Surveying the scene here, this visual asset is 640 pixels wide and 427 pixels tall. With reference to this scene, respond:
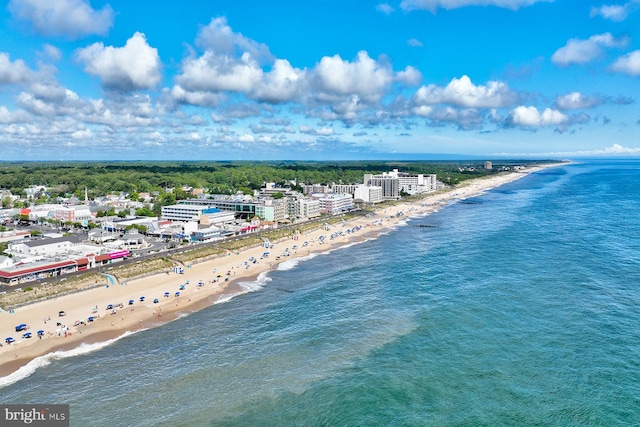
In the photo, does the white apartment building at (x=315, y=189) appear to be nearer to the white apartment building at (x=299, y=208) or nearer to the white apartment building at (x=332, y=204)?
the white apartment building at (x=332, y=204)

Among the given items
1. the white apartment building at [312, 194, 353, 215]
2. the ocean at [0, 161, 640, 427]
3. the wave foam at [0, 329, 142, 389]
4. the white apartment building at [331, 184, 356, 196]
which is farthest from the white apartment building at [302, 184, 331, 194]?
the wave foam at [0, 329, 142, 389]

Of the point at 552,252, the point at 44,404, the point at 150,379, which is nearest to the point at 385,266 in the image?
the point at 552,252

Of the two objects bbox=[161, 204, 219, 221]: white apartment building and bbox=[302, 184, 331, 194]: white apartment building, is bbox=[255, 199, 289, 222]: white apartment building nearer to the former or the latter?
bbox=[161, 204, 219, 221]: white apartment building

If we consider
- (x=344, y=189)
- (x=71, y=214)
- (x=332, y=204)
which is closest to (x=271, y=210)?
(x=332, y=204)

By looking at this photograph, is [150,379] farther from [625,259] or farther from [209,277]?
[625,259]

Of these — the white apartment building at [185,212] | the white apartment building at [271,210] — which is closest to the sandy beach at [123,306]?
the white apartment building at [185,212]

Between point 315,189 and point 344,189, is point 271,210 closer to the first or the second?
point 315,189

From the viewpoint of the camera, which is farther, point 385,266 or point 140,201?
point 140,201
